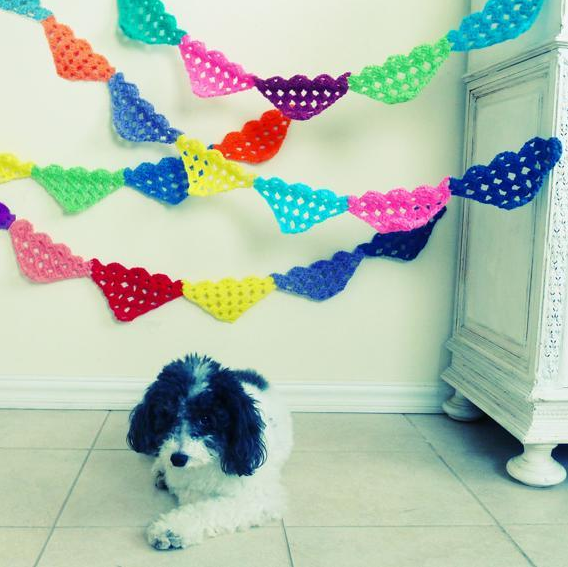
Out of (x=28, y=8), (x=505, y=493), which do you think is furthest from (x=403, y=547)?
(x=28, y=8)

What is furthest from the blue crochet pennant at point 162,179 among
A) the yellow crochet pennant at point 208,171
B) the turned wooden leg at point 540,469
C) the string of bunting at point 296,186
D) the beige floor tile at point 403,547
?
the turned wooden leg at point 540,469

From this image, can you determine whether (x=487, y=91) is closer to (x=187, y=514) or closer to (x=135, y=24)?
(x=135, y=24)

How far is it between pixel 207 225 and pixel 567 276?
89 centimetres

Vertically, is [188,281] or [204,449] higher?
[188,281]

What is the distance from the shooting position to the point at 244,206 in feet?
5.78

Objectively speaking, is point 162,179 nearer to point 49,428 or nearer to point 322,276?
point 322,276

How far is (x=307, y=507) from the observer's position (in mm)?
1319

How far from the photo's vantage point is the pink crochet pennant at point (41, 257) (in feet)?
5.69

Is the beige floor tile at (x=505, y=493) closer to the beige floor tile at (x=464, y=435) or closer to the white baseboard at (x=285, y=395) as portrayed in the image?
the beige floor tile at (x=464, y=435)

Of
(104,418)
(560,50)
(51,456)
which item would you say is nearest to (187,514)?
(51,456)

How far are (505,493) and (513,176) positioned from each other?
26.7 inches

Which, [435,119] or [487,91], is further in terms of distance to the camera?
[435,119]

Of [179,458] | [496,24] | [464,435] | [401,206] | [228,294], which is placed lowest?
[464,435]

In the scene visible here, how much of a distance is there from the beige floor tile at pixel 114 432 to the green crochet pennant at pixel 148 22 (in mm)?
958
